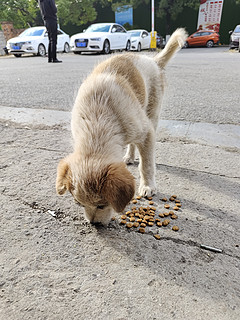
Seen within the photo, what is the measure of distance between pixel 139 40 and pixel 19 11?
18.6m

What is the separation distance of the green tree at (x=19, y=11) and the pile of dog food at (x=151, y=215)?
1382 inches

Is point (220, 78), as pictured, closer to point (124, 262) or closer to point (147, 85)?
point (147, 85)

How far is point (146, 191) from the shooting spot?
2.78 meters

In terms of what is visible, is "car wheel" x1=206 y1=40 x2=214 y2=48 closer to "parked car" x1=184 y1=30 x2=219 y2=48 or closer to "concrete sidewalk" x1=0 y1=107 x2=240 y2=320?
"parked car" x1=184 y1=30 x2=219 y2=48

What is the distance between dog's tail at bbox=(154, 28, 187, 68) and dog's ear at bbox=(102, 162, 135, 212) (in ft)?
8.21

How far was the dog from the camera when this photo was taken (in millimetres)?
1930

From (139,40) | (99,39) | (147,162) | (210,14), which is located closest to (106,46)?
(99,39)

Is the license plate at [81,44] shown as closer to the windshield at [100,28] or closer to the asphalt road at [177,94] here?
the windshield at [100,28]

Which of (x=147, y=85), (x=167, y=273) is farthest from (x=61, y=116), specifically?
(x=167, y=273)

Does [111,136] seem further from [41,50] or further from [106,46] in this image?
[41,50]

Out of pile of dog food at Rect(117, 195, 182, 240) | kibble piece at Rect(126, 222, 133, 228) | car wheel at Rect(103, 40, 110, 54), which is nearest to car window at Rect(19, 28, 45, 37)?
car wheel at Rect(103, 40, 110, 54)

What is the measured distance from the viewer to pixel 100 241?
2150 mm

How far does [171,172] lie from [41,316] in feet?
6.87

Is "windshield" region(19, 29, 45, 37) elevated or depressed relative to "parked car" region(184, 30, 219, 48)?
elevated
